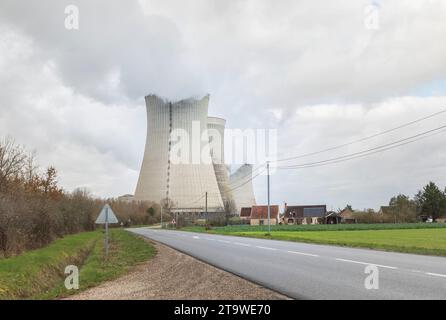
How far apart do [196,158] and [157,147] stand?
4064 millimetres

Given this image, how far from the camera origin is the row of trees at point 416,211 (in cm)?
8250

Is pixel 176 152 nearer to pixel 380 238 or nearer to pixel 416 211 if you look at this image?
pixel 380 238

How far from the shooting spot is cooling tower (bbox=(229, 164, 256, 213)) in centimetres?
7500

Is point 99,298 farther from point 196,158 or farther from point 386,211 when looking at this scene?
point 386,211

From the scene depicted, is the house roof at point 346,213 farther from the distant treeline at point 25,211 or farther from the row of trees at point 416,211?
the distant treeline at point 25,211

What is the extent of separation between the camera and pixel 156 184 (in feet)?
172

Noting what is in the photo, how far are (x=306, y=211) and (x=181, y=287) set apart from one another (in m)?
98.8

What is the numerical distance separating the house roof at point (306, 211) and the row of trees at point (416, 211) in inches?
573

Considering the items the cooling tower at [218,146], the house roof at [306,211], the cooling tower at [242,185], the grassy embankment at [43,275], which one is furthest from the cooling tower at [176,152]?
the house roof at [306,211]

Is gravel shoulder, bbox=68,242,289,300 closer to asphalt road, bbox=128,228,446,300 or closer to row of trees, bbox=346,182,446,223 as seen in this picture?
asphalt road, bbox=128,228,446,300

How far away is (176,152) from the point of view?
5000cm

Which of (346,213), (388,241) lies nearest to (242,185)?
(346,213)

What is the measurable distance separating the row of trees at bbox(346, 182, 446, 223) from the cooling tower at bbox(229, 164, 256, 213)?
811 inches
